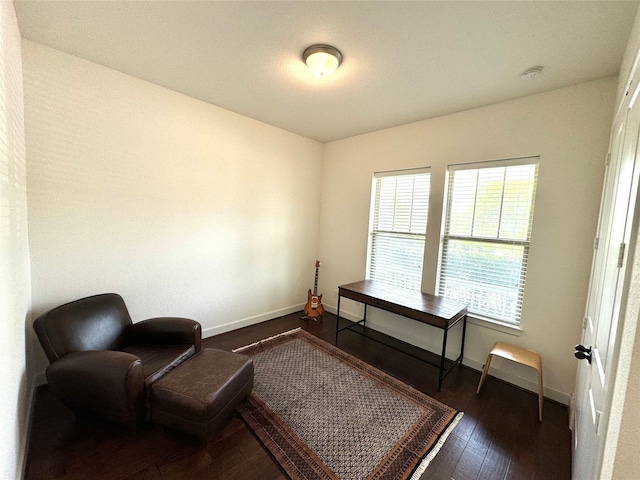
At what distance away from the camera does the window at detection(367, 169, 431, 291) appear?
10.2 feet

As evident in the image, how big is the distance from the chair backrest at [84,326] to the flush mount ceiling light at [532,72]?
3.81 metres

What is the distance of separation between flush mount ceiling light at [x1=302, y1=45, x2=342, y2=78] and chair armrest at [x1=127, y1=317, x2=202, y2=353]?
7.49 ft

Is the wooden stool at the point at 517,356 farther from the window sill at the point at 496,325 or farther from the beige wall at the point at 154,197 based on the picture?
the beige wall at the point at 154,197

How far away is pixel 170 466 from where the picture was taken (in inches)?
58.8

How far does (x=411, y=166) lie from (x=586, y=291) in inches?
77.7

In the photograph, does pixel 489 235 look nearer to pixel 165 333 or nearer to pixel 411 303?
pixel 411 303

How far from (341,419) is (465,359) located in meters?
1.62

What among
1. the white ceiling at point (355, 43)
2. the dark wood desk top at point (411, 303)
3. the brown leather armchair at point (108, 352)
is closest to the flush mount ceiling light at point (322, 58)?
the white ceiling at point (355, 43)

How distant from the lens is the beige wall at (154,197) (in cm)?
203

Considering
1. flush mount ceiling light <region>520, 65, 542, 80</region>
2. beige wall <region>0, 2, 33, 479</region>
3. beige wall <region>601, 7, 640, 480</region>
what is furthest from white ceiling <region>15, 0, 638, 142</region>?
beige wall <region>601, 7, 640, 480</region>

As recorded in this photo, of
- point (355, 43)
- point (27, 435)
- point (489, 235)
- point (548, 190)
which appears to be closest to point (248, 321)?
point (27, 435)

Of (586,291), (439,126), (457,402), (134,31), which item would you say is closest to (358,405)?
(457,402)

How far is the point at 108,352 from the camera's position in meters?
1.69

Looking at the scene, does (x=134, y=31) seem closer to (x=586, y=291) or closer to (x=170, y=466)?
(x=170, y=466)
